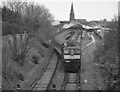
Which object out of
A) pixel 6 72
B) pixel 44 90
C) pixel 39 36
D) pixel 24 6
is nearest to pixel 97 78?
pixel 44 90

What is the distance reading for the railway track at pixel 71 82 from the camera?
20234mm

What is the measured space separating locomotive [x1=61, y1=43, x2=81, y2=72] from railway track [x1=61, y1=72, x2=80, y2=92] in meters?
0.64

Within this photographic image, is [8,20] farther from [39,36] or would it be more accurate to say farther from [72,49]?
[72,49]

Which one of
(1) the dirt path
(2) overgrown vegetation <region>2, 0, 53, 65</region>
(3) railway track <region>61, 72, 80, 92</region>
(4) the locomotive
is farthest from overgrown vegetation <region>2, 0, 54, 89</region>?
(1) the dirt path

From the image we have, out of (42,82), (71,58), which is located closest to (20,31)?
(71,58)

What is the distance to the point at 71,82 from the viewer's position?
889 inches

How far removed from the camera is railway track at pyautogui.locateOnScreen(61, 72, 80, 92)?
20.2m

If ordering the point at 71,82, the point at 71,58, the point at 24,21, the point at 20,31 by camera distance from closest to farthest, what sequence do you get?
1. the point at 71,82
2. the point at 71,58
3. the point at 20,31
4. the point at 24,21

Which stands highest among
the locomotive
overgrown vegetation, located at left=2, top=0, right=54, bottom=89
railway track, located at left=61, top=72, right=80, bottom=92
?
overgrown vegetation, located at left=2, top=0, right=54, bottom=89

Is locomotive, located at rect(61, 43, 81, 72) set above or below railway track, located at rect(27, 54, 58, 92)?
above

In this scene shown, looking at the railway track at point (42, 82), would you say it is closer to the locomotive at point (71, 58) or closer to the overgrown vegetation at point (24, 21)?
the locomotive at point (71, 58)

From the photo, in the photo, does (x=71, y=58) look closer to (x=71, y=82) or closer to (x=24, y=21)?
(x=71, y=82)

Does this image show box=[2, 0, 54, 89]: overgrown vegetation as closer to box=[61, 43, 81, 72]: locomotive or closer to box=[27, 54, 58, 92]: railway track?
box=[27, 54, 58, 92]: railway track

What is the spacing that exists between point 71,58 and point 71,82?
3572 mm
